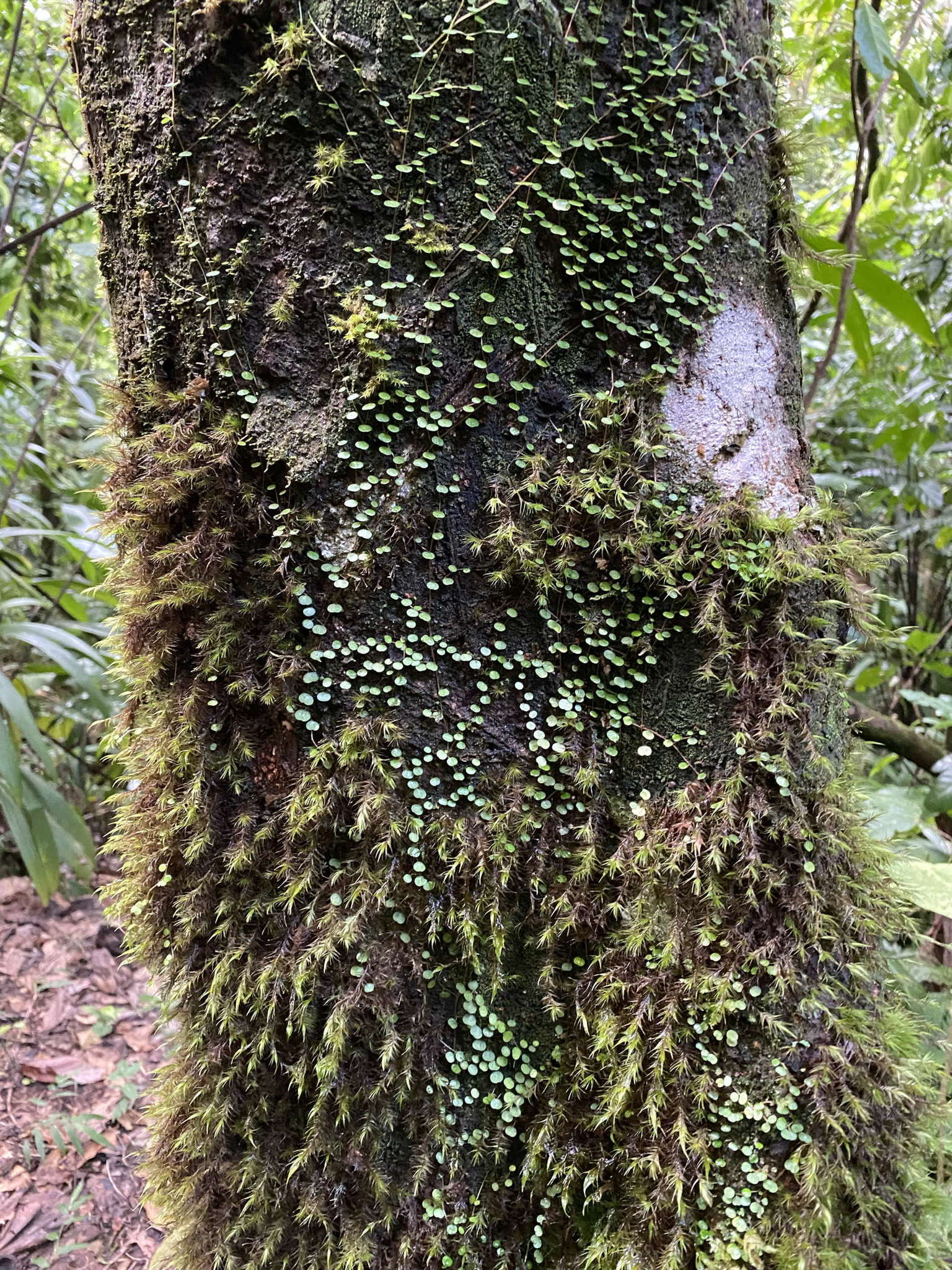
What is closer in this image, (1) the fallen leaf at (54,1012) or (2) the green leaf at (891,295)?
(2) the green leaf at (891,295)

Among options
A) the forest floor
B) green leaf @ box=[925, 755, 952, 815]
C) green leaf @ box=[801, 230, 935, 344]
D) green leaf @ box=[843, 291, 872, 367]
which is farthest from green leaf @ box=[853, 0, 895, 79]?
the forest floor

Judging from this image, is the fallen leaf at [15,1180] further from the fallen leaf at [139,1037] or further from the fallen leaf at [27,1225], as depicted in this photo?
the fallen leaf at [139,1037]

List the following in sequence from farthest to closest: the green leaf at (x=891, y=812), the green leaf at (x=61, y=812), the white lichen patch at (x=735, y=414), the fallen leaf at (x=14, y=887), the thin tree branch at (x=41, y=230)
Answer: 1. the fallen leaf at (x=14, y=887)
2. the green leaf at (x=61, y=812)
3. the thin tree branch at (x=41, y=230)
4. the green leaf at (x=891, y=812)
5. the white lichen patch at (x=735, y=414)

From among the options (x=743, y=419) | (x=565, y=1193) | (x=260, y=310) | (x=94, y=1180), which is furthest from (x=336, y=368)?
(x=94, y=1180)

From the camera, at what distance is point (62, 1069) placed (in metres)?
2.02

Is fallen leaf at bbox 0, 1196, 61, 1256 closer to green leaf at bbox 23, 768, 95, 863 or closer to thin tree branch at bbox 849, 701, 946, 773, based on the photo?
green leaf at bbox 23, 768, 95, 863

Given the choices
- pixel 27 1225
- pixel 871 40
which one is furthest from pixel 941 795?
pixel 27 1225

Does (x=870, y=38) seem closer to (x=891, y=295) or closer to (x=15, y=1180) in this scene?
(x=891, y=295)

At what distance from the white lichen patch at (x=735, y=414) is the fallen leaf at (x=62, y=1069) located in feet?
7.94

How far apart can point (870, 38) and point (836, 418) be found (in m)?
2.18

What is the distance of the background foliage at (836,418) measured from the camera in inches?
63.5

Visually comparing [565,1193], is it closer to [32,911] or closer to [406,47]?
[406,47]

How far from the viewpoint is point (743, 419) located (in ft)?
3.78

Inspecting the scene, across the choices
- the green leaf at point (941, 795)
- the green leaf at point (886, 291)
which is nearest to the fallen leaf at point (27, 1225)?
the green leaf at point (941, 795)
